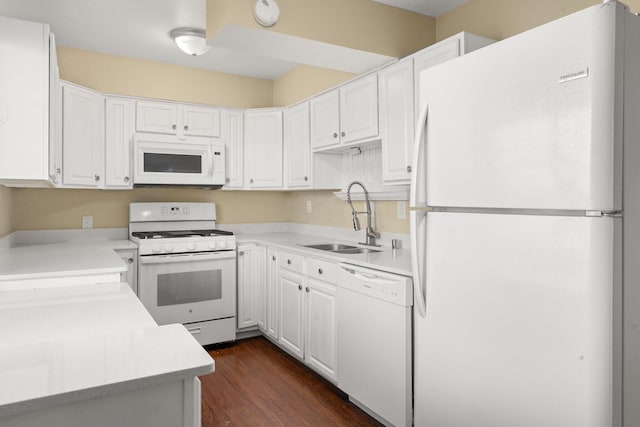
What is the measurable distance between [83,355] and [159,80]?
12.1ft

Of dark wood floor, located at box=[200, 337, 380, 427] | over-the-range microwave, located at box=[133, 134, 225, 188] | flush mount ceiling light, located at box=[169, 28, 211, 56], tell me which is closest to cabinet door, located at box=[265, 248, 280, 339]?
dark wood floor, located at box=[200, 337, 380, 427]

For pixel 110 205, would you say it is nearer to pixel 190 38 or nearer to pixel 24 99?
pixel 190 38

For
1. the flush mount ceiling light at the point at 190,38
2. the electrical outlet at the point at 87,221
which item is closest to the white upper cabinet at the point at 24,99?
the flush mount ceiling light at the point at 190,38

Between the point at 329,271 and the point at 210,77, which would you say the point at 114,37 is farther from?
the point at 329,271

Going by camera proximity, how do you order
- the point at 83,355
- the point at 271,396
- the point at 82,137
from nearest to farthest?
Answer: the point at 83,355 < the point at 271,396 < the point at 82,137

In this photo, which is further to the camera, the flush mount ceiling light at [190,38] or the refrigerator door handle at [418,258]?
the flush mount ceiling light at [190,38]

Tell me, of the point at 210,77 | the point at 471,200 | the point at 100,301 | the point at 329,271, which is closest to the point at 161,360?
the point at 100,301

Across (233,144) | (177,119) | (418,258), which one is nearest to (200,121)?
(177,119)

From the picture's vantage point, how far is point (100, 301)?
1.63m

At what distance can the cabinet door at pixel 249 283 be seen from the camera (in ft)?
12.7

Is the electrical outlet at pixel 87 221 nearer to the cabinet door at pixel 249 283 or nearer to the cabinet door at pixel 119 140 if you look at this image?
the cabinet door at pixel 119 140

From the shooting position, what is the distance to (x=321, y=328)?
9.56 ft

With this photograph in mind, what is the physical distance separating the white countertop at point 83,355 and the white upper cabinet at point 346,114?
6.58ft

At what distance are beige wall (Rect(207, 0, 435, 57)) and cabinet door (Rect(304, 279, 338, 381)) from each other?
1.57 meters
